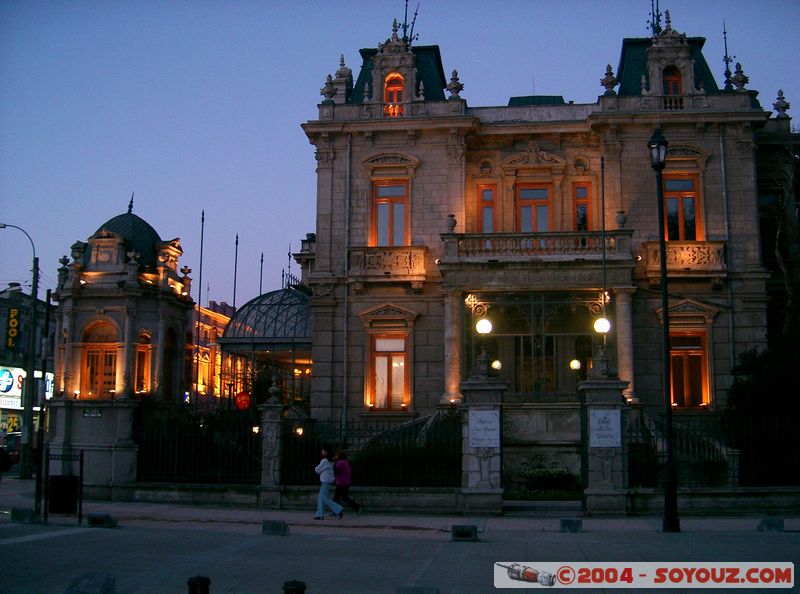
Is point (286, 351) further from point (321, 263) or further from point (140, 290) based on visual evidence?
point (140, 290)

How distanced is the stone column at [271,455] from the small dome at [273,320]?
1856cm

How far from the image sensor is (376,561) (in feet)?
46.0

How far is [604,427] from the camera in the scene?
20.5 meters

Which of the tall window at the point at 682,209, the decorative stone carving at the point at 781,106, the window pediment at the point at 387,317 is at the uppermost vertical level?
the decorative stone carving at the point at 781,106

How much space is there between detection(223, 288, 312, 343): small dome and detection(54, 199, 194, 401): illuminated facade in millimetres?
11585

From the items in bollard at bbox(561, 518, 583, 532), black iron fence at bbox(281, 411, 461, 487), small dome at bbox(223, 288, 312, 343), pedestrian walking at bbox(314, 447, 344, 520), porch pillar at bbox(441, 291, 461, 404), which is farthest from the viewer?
small dome at bbox(223, 288, 312, 343)

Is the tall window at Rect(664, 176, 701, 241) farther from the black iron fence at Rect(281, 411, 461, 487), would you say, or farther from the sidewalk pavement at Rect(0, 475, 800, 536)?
the sidewalk pavement at Rect(0, 475, 800, 536)

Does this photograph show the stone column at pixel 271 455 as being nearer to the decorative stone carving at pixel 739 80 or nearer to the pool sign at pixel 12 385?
the decorative stone carving at pixel 739 80

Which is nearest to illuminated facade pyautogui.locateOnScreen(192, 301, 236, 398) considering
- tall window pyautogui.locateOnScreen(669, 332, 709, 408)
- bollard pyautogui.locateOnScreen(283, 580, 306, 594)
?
tall window pyautogui.locateOnScreen(669, 332, 709, 408)

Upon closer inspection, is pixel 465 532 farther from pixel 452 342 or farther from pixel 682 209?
pixel 682 209

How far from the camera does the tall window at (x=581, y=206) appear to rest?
3219 cm

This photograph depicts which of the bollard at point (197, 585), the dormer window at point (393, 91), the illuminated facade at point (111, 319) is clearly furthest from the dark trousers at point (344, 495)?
the dormer window at point (393, 91)

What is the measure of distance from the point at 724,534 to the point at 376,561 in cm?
732

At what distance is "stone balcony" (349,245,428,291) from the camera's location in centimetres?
3134
